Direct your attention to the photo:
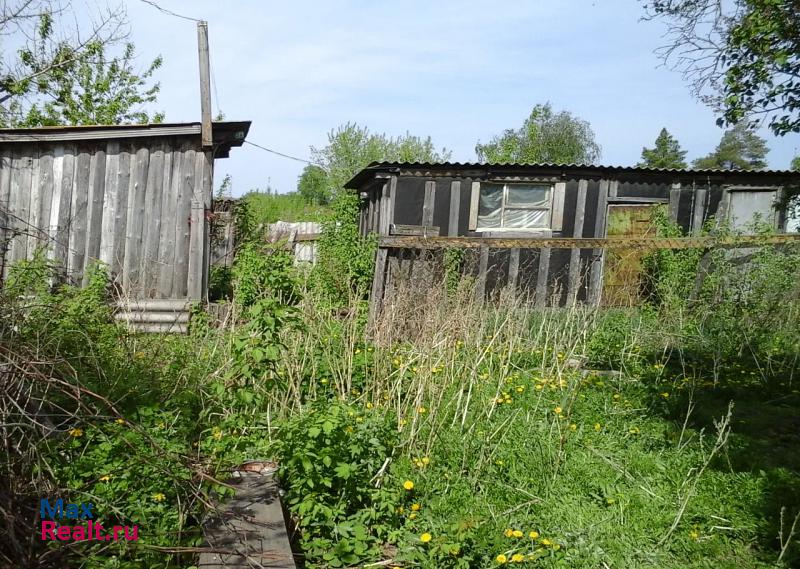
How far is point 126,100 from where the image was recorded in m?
19.1

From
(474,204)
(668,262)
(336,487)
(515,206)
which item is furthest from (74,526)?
(668,262)

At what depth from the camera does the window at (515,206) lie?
11.1 m

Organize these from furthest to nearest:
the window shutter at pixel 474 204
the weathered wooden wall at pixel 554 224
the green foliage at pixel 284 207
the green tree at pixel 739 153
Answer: the green tree at pixel 739 153, the green foliage at pixel 284 207, the window shutter at pixel 474 204, the weathered wooden wall at pixel 554 224

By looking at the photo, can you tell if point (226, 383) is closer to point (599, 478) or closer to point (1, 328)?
point (1, 328)

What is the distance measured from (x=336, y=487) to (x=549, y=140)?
35.8 metres

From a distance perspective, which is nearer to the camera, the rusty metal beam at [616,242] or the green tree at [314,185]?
the rusty metal beam at [616,242]

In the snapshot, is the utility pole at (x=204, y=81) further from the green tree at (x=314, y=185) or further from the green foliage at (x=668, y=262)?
the green tree at (x=314, y=185)

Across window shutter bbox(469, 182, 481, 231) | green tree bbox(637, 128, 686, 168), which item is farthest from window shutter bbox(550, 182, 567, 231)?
green tree bbox(637, 128, 686, 168)

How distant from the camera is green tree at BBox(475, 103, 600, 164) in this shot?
33969 mm

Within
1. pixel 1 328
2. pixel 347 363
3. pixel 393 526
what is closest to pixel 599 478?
pixel 393 526

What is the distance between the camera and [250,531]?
286cm

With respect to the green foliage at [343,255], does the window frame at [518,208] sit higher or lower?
higher

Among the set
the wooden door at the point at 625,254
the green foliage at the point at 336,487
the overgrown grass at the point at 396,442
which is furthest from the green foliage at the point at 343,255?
the green foliage at the point at 336,487

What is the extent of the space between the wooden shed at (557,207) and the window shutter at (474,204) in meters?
0.02
